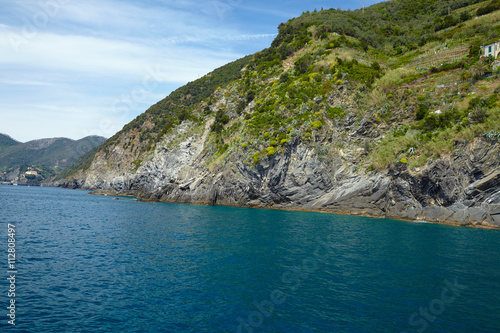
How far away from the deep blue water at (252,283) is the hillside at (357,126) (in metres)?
19.7

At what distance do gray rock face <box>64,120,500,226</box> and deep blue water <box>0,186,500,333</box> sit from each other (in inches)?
Result: 535

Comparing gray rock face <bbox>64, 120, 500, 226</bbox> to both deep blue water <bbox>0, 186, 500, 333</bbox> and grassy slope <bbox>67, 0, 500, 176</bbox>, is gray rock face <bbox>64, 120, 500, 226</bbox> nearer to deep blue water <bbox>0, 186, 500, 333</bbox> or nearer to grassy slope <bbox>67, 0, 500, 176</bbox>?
grassy slope <bbox>67, 0, 500, 176</bbox>

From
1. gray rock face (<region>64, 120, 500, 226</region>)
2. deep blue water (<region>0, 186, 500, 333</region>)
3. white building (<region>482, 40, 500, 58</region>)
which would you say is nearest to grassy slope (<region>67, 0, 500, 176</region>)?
white building (<region>482, 40, 500, 58</region>)

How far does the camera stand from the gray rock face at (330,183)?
4478cm

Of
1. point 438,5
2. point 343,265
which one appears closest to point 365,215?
point 343,265

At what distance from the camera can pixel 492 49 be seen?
191 ft

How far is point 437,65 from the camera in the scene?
68250 millimetres

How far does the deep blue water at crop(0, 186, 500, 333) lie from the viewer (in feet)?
44.4

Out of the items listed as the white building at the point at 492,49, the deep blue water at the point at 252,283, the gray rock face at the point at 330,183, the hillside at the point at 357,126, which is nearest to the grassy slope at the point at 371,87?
the hillside at the point at 357,126

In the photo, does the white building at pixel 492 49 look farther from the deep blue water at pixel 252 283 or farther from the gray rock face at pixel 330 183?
the deep blue water at pixel 252 283

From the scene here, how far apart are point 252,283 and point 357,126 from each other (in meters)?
59.8

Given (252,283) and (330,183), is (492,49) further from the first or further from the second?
(252,283)

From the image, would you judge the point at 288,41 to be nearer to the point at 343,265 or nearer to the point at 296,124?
the point at 296,124

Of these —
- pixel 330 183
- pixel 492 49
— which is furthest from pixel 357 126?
pixel 492 49
